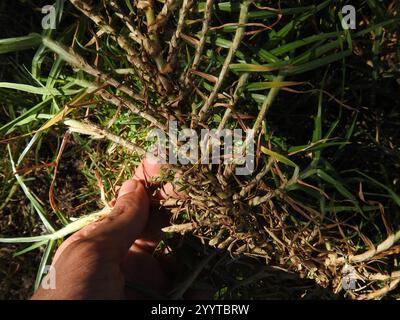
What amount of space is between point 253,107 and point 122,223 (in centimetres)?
35

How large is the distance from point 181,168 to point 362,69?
0.47m

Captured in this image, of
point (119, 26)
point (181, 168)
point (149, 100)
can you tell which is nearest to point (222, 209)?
point (181, 168)

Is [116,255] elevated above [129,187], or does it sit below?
below

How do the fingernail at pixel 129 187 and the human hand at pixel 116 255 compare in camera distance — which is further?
the fingernail at pixel 129 187

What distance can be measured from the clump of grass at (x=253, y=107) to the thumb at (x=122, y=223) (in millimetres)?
53

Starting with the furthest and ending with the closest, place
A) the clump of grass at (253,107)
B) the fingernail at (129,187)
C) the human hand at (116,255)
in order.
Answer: the fingernail at (129,187), the human hand at (116,255), the clump of grass at (253,107)

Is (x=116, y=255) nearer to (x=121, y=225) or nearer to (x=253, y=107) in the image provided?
(x=121, y=225)

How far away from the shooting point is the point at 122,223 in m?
0.96

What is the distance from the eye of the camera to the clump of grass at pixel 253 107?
0.75 metres

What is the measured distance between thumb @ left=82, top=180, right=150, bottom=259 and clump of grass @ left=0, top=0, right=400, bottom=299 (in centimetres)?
5

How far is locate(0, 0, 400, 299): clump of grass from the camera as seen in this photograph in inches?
29.6

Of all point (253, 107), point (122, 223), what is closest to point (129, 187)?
point (122, 223)

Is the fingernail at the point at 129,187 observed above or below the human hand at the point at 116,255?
above
